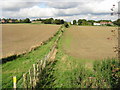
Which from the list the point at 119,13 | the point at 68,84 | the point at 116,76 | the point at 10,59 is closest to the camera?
the point at 119,13

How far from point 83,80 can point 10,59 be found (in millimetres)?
8073

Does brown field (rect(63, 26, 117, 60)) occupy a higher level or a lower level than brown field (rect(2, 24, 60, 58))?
lower

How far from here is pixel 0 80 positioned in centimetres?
841

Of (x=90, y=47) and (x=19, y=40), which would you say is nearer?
(x=90, y=47)

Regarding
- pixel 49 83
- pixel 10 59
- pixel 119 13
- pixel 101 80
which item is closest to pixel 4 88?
pixel 49 83

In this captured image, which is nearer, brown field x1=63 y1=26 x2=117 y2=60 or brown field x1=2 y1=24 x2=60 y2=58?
brown field x1=63 y1=26 x2=117 y2=60

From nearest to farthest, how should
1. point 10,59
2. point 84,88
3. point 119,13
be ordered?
point 119,13 < point 84,88 < point 10,59

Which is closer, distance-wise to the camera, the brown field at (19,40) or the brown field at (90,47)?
the brown field at (90,47)

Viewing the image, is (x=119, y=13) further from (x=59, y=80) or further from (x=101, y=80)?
(x=59, y=80)

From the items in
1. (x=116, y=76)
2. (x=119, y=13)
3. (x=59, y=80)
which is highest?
(x=119, y=13)

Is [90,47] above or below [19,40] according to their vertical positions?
below

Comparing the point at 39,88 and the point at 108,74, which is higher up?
the point at 108,74

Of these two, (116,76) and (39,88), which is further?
(39,88)

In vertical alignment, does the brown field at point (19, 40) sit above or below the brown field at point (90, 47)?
above
